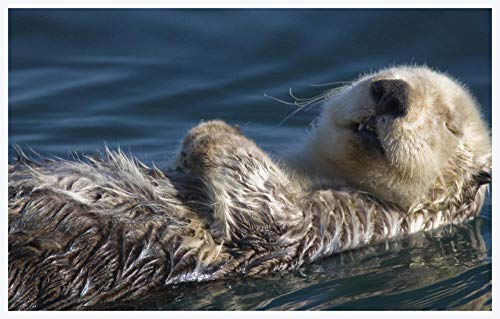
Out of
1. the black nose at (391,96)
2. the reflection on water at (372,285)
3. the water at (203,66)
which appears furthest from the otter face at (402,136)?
the water at (203,66)

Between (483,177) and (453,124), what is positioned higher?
(453,124)

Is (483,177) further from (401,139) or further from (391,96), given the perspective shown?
(391,96)

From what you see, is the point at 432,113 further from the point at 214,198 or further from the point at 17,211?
the point at 17,211

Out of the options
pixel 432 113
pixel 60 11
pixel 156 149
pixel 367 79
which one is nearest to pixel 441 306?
pixel 432 113

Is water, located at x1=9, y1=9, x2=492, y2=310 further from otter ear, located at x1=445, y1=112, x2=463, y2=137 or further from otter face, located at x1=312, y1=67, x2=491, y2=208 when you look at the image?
otter ear, located at x1=445, y1=112, x2=463, y2=137

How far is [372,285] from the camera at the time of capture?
4332 mm

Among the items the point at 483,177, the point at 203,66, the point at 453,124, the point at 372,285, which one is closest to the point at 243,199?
the point at 372,285

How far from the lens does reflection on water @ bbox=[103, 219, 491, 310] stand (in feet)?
13.3

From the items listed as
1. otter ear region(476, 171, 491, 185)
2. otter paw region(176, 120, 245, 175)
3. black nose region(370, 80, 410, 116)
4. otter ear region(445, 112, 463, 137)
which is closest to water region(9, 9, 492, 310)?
otter ear region(476, 171, 491, 185)

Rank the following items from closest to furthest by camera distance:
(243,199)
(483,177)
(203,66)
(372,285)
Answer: (243,199) < (372,285) < (483,177) < (203,66)

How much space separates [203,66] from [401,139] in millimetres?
3572

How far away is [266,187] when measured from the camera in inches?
164

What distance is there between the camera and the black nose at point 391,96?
13.6 feet

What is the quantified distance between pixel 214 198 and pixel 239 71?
343cm
